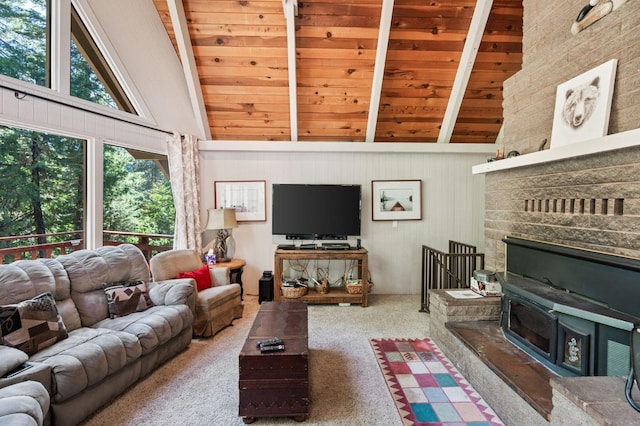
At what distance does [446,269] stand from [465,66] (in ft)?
8.07

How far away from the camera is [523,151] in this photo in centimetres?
276

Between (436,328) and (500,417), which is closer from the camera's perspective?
(500,417)

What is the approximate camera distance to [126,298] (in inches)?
106

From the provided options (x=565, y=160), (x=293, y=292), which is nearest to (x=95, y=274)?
(x=293, y=292)

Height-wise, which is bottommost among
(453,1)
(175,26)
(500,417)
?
(500,417)

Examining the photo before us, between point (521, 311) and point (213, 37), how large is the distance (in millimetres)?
4134

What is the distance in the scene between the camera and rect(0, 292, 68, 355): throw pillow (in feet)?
6.19

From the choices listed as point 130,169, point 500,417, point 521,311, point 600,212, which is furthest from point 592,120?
point 130,169

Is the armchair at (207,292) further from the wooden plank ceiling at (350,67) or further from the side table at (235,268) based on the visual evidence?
the wooden plank ceiling at (350,67)

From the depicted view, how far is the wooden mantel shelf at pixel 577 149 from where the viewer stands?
1.65 meters

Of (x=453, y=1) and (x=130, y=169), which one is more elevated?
(x=453, y=1)

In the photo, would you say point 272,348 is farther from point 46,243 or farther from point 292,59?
point 292,59

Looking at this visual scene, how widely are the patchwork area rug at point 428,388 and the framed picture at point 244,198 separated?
2.55 meters

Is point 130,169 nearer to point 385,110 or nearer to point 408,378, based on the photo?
point 385,110
